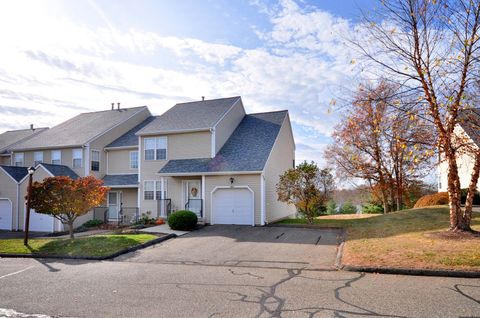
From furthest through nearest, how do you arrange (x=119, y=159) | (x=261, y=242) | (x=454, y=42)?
1. (x=119, y=159)
2. (x=261, y=242)
3. (x=454, y=42)

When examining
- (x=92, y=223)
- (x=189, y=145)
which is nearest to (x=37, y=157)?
(x=92, y=223)

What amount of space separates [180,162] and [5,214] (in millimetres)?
12946

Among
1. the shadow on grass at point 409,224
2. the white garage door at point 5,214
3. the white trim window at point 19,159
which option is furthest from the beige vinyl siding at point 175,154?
the white trim window at point 19,159

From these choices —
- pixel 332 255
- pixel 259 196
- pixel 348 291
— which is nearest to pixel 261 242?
pixel 332 255

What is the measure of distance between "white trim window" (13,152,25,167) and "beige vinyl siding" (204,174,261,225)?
56.0 feet

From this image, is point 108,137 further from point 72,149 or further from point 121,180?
point 121,180

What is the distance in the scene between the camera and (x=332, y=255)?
36.1 feet

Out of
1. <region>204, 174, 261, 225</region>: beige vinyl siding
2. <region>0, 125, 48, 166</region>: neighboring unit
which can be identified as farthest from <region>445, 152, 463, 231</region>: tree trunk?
<region>0, 125, 48, 166</region>: neighboring unit

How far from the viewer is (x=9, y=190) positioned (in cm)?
2416

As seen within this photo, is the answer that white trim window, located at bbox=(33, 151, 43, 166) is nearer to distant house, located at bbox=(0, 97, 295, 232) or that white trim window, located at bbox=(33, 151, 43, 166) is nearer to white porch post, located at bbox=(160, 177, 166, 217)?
distant house, located at bbox=(0, 97, 295, 232)

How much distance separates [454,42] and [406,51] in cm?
141

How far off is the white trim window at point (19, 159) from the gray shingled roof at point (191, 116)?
11.4 meters

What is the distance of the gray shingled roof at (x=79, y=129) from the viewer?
1040 inches

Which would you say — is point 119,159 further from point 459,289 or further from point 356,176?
point 459,289
